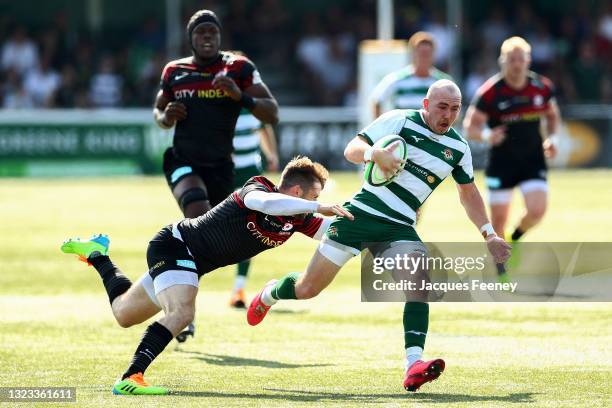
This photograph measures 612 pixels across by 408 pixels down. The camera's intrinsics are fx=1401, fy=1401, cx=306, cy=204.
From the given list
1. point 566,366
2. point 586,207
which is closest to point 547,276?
point 566,366

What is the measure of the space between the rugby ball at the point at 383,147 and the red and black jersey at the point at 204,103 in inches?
109

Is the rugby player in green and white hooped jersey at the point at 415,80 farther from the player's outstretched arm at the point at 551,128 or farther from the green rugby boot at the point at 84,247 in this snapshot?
the green rugby boot at the point at 84,247

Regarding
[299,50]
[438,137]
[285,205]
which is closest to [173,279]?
[285,205]

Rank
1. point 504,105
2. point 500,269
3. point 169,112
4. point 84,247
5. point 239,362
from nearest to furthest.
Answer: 1. point 239,362
2. point 84,247
3. point 500,269
4. point 169,112
5. point 504,105

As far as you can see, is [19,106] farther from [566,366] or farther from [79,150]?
[566,366]

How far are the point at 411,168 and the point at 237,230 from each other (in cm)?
118

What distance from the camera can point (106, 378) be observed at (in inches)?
355

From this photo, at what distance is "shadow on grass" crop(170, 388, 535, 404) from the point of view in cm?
817

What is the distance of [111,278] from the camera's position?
9.73m

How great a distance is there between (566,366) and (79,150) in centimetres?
2058

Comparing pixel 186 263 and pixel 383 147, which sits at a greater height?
pixel 383 147

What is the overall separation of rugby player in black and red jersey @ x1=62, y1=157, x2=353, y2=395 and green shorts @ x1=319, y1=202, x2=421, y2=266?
8.7 inches

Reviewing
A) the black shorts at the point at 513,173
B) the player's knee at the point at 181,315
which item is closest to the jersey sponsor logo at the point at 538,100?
the black shorts at the point at 513,173

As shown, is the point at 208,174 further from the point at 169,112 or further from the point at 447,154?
the point at 447,154
